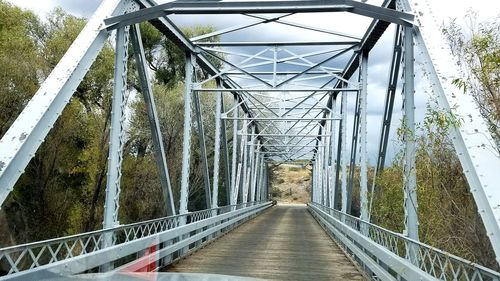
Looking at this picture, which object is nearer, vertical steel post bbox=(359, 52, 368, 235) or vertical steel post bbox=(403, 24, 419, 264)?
vertical steel post bbox=(403, 24, 419, 264)

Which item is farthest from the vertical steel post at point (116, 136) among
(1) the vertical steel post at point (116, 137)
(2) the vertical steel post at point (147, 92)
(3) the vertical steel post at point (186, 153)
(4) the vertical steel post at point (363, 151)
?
(4) the vertical steel post at point (363, 151)

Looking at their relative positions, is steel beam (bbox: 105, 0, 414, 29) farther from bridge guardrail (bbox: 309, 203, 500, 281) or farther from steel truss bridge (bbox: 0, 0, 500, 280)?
bridge guardrail (bbox: 309, 203, 500, 281)

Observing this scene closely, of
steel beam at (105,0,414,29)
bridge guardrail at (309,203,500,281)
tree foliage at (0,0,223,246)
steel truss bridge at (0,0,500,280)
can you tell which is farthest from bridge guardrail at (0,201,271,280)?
tree foliage at (0,0,223,246)

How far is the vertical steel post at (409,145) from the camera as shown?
718cm

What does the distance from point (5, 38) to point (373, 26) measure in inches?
491

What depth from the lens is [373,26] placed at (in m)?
12.2

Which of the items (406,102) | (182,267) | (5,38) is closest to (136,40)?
(182,267)

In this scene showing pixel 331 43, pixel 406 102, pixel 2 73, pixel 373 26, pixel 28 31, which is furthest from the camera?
pixel 28 31

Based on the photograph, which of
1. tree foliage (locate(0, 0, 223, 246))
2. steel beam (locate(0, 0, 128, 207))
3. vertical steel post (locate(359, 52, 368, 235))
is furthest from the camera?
tree foliage (locate(0, 0, 223, 246))

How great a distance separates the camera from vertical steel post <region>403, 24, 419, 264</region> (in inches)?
283

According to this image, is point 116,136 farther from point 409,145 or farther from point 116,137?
point 409,145

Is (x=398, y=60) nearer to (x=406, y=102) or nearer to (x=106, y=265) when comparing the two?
(x=406, y=102)

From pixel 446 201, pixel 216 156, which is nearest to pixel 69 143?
pixel 216 156

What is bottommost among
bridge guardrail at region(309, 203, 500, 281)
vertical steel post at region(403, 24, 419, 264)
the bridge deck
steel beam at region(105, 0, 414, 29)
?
the bridge deck
